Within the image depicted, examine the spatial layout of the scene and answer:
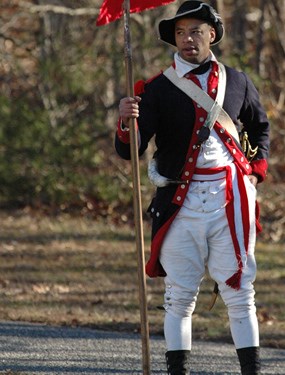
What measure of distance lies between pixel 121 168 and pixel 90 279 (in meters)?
3.64

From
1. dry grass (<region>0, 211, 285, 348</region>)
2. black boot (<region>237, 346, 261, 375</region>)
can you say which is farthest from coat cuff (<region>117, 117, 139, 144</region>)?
dry grass (<region>0, 211, 285, 348</region>)

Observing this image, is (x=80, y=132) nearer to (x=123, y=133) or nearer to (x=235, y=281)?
(x=123, y=133)

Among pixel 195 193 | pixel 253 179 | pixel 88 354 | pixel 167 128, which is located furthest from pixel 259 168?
pixel 88 354

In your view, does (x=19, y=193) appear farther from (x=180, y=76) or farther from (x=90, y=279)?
(x=180, y=76)

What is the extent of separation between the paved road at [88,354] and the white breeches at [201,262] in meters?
1.09

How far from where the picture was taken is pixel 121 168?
1451cm

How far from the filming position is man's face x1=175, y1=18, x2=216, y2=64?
5910 mm

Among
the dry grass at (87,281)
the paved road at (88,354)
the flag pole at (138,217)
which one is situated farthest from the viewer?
the dry grass at (87,281)

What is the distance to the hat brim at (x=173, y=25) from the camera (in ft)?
19.4

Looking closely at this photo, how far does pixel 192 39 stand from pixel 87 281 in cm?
533

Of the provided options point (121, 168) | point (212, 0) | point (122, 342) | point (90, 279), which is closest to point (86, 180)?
point (121, 168)

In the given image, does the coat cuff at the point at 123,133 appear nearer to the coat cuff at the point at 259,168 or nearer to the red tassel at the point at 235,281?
the coat cuff at the point at 259,168

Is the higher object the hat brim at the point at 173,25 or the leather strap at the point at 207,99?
the hat brim at the point at 173,25

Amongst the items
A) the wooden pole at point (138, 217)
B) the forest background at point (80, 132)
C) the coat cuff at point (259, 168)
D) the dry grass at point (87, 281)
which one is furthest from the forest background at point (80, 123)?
the wooden pole at point (138, 217)
